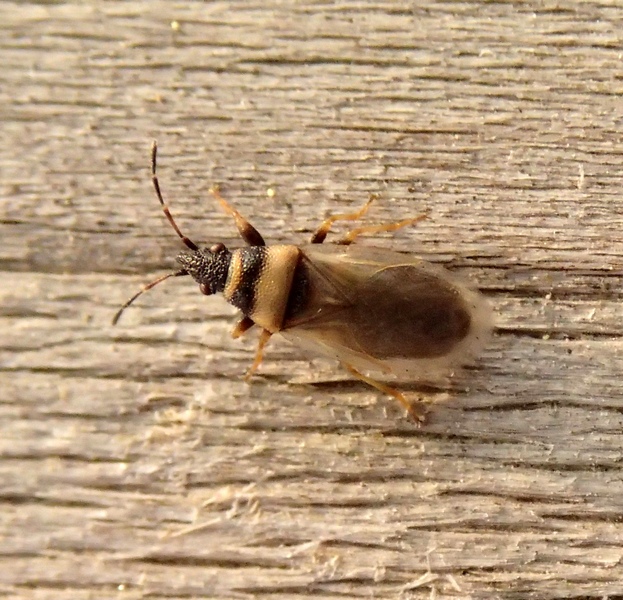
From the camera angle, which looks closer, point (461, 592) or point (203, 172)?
point (461, 592)

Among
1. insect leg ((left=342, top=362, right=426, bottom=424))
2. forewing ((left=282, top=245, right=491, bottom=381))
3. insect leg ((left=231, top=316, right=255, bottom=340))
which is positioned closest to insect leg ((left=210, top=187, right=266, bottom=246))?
forewing ((left=282, top=245, right=491, bottom=381))

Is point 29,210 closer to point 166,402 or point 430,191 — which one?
point 166,402

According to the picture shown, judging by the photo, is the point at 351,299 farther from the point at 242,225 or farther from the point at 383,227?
the point at 242,225

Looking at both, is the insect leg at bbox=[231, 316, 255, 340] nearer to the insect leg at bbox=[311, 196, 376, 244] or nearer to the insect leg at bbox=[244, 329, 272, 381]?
the insect leg at bbox=[244, 329, 272, 381]

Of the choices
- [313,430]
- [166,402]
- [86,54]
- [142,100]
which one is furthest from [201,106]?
[313,430]

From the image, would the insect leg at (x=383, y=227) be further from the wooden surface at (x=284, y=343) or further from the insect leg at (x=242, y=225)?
the insect leg at (x=242, y=225)

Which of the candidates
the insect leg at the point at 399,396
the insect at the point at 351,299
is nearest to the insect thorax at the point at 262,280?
the insect at the point at 351,299

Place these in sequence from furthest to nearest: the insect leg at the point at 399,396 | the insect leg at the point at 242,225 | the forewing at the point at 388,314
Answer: the insect leg at the point at 242,225
the insect leg at the point at 399,396
the forewing at the point at 388,314
